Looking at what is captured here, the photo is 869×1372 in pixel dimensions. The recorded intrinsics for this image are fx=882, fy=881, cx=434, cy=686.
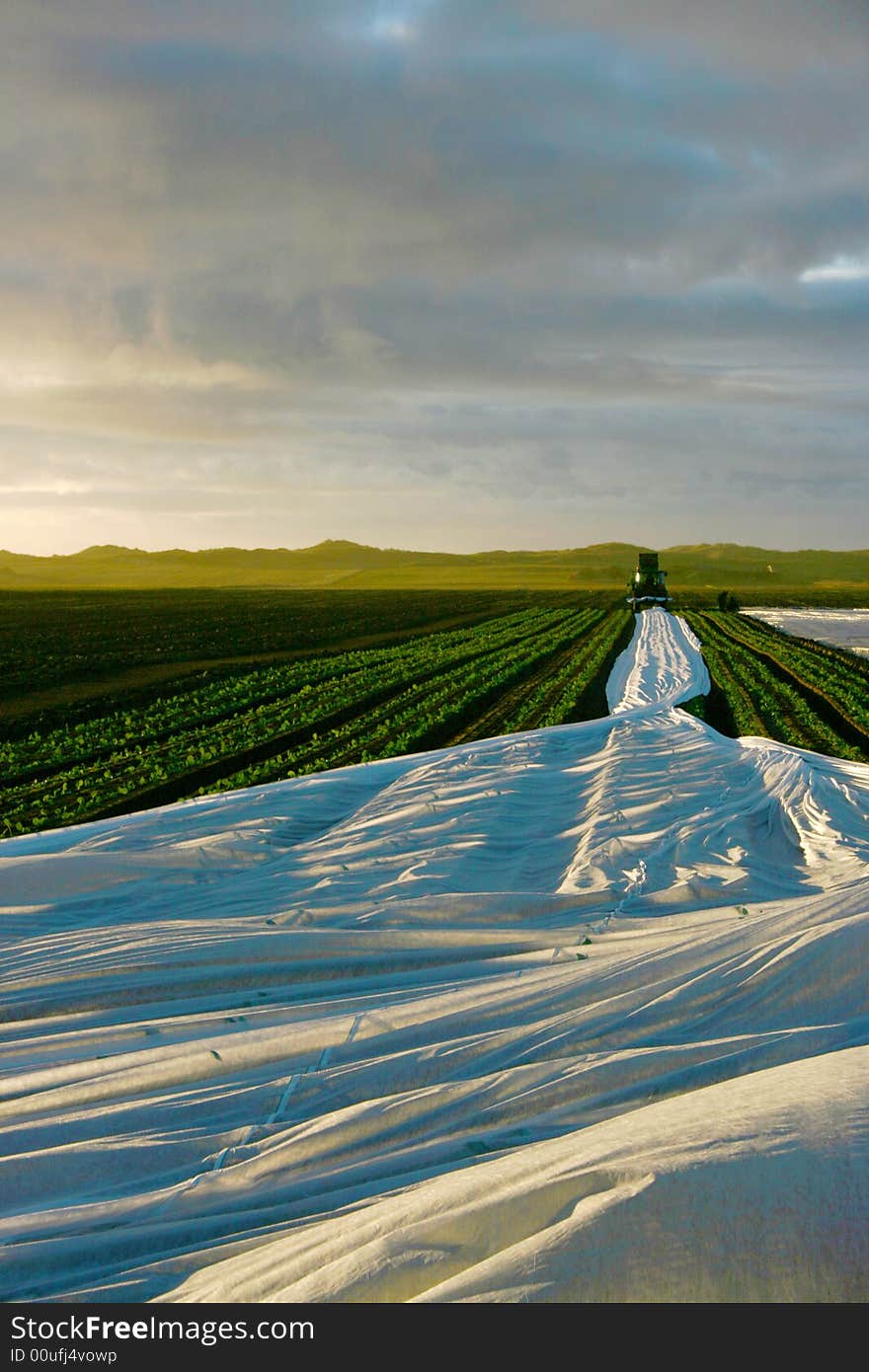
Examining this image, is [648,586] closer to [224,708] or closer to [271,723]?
[224,708]

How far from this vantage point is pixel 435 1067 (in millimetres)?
3320

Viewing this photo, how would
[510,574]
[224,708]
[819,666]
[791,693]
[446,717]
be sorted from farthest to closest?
[510,574]
[819,666]
[791,693]
[224,708]
[446,717]

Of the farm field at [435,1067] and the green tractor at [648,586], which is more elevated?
the green tractor at [648,586]

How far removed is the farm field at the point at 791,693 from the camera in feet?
48.5

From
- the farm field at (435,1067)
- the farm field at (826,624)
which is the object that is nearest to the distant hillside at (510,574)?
the farm field at (826,624)

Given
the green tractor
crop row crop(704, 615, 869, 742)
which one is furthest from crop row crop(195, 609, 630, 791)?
the green tractor

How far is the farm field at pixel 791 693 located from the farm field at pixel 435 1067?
8811 millimetres

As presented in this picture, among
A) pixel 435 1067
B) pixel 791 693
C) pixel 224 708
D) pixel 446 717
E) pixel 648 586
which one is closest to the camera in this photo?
pixel 435 1067

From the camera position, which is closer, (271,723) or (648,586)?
(271,723)

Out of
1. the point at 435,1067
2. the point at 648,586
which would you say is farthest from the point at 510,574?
the point at 435,1067

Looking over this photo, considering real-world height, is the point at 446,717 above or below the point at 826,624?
below

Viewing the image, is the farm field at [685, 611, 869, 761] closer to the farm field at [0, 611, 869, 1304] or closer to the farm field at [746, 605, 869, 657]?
the farm field at [746, 605, 869, 657]

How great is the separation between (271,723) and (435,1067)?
1317 centimetres

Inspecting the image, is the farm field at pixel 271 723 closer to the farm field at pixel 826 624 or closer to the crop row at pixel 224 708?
the crop row at pixel 224 708
